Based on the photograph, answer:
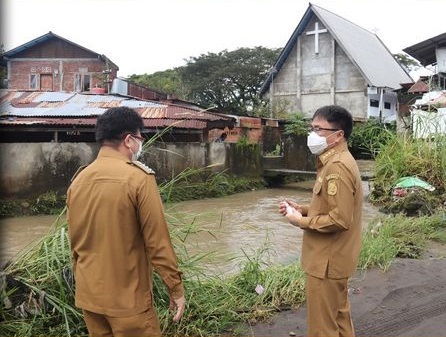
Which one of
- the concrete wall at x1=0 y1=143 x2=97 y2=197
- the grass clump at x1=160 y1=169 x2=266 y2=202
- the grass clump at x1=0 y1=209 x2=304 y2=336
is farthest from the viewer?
the grass clump at x1=160 y1=169 x2=266 y2=202

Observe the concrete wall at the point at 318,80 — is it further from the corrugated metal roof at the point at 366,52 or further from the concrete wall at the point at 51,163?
the concrete wall at the point at 51,163

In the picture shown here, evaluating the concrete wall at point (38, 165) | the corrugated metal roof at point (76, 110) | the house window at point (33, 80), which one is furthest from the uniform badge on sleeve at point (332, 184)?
the house window at point (33, 80)

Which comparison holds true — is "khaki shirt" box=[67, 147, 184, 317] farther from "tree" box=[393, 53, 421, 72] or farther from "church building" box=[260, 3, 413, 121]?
"tree" box=[393, 53, 421, 72]

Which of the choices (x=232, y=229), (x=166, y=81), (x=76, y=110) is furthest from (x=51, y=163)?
(x=166, y=81)

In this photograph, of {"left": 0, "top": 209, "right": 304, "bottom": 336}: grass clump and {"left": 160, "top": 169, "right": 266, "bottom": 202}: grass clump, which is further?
{"left": 160, "top": 169, "right": 266, "bottom": 202}: grass clump

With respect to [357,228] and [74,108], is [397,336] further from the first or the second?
[74,108]

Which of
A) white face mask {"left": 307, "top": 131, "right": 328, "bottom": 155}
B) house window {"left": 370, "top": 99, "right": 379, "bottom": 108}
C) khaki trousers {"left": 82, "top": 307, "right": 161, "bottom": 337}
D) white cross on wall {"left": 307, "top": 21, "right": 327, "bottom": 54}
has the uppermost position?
white cross on wall {"left": 307, "top": 21, "right": 327, "bottom": 54}

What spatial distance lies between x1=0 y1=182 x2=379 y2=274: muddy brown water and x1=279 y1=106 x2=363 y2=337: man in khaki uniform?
54.8 inches

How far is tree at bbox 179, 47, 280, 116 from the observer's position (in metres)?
29.3

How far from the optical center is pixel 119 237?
2045 mm

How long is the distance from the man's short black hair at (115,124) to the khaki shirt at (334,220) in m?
1.07

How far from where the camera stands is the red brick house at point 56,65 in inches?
926

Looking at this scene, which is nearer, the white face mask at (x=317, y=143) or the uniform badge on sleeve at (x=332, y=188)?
the uniform badge on sleeve at (x=332, y=188)

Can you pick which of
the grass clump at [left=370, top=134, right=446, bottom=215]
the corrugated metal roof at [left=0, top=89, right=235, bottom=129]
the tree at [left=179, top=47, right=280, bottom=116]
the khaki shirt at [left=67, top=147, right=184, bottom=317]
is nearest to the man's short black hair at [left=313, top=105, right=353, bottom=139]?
the khaki shirt at [left=67, top=147, right=184, bottom=317]
